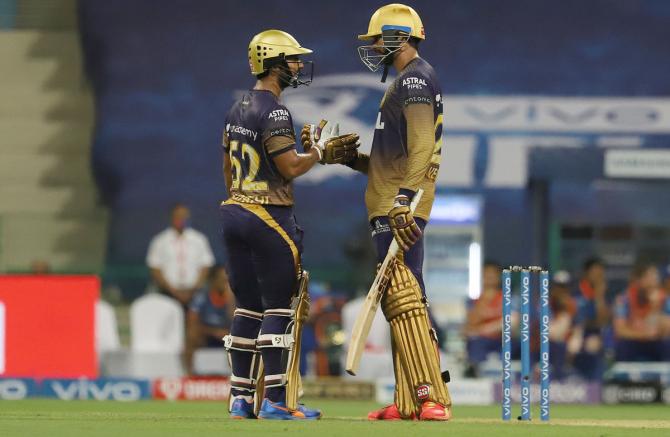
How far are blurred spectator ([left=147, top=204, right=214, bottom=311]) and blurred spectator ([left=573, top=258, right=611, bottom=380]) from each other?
11.1ft

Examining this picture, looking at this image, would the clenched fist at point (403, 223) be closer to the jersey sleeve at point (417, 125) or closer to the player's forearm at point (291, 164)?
the jersey sleeve at point (417, 125)

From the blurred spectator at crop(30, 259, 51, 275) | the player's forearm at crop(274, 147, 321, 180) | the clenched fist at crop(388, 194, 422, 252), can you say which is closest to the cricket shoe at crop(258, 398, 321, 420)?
the clenched fist at crop(388, 194, 422, 252)

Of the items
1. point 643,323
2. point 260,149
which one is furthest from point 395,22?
point 643,323

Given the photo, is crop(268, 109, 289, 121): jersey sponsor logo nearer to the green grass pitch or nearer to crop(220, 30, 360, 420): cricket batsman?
crop(220, 30, 360, 420): cricket batsman

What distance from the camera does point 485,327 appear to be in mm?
13039

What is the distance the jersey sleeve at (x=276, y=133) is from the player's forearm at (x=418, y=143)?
57 centimetres

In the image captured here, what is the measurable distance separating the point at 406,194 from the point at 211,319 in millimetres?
5981

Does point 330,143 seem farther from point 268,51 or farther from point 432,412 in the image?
point 432,412

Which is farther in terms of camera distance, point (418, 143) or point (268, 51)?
point (268, 51)

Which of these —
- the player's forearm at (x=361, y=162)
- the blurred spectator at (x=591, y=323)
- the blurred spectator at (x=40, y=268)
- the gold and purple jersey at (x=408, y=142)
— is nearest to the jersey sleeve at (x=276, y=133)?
the gold and purple jersey at (x=408, y=142)

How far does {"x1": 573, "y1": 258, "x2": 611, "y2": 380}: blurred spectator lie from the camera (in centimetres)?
1296

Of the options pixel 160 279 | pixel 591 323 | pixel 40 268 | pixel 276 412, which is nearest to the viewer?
pixel 276 412

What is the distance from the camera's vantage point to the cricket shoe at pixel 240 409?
7703 mm

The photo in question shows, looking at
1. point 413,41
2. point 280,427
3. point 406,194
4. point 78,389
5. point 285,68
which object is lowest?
point 280,427
